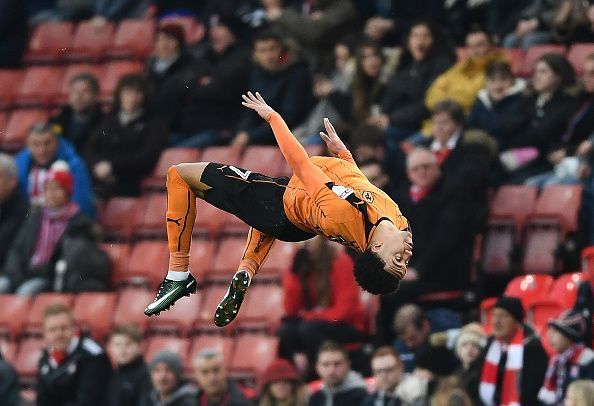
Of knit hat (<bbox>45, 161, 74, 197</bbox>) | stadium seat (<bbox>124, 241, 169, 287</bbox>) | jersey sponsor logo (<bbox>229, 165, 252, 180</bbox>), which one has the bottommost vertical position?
stadium seat (<bbox>124, 241, 169, 287</bbox>)

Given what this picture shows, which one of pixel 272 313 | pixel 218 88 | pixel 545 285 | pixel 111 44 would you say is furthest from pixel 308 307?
pixel 111 44

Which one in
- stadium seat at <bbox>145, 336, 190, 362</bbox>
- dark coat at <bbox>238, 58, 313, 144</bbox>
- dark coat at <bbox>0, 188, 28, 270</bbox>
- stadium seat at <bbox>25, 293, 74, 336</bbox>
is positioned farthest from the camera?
dark coat at <bbox>0, 188, 28, 270</bbox>

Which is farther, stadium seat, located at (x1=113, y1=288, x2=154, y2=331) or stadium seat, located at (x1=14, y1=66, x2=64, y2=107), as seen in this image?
stadium seat, located at (x1=14, y1=66, x2=64, y2=107)

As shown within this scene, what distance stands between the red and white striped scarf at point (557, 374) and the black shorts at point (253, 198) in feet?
9.76

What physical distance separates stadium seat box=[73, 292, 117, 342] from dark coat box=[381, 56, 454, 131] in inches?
109

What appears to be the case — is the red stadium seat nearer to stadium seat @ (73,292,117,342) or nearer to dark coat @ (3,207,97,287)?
stadium seat @ (73,292,117,342)

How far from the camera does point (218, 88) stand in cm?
1723

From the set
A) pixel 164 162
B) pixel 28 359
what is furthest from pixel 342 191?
pixel 164 162

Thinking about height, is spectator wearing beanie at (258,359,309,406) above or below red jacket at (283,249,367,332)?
below

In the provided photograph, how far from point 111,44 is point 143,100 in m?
2.30

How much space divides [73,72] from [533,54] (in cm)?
501

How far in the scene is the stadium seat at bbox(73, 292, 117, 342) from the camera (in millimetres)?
16219

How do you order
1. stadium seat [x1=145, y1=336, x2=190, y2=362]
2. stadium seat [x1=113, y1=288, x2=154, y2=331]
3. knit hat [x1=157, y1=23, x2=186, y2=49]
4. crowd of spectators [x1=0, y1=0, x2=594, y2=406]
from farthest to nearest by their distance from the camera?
knit hat [x1=157, y1=23, x2=186, y2=49] < stadium seat [x1=113, y1=288, x2=154, y2=331] < stadium seat [x1=145, y1=336, x2=190, y2=362] < crowd of spectators [x1=0, y1=0, x2=594, y2=406]

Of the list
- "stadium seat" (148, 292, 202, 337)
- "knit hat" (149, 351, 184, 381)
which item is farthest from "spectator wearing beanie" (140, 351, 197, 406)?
"stadium seat" (148, 292, 202, 337)
